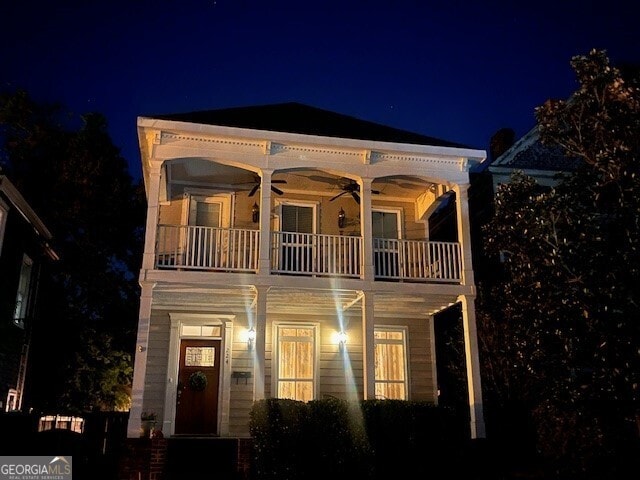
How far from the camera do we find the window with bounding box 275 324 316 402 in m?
12.0

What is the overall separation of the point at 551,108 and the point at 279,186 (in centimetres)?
614

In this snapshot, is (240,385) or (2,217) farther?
(2,217)

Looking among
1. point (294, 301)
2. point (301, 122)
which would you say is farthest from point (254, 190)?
point (294, 301)

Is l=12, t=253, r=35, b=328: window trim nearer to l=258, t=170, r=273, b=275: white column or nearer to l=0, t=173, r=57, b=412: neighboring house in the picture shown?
l=0, t=173, r=57, b=412: neighboring house

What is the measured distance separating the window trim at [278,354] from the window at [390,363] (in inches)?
53.9

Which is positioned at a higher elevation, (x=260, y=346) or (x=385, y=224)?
(x=385, y=224)

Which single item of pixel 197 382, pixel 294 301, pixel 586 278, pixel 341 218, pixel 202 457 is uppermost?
pixel 341 218

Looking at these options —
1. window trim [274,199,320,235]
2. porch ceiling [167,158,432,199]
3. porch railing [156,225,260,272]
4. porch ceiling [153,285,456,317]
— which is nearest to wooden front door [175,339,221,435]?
porch ceiling [153,285,456,317]

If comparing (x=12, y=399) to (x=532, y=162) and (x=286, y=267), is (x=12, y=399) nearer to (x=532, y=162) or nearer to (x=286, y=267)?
(x=286, y=267)

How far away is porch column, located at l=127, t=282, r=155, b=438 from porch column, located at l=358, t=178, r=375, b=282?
12.6 ft

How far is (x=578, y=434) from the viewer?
821cm

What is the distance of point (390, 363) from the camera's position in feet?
41.8

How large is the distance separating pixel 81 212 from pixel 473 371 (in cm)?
1231

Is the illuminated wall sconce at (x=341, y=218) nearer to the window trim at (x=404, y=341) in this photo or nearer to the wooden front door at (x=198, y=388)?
the window trim at (x=404, y=341)
